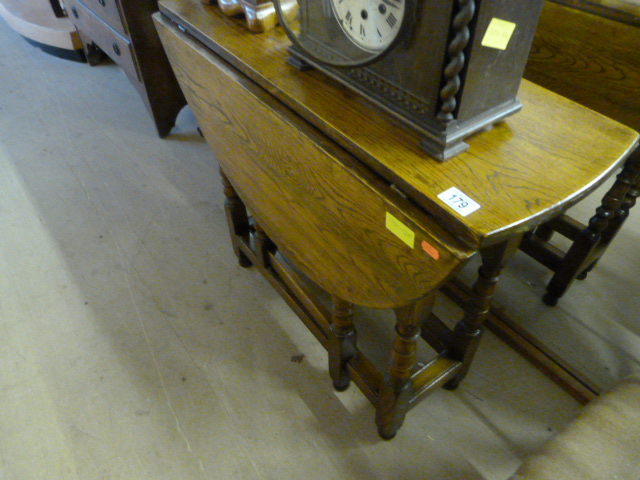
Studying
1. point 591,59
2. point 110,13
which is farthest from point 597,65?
point 110,13

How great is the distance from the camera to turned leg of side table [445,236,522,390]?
87cm

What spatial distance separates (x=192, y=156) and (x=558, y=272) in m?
1.70

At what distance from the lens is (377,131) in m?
0.77

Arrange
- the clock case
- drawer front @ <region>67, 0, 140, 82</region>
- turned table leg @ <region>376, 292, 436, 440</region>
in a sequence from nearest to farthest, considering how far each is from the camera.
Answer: the clock case, turned table leg @ <region>376, 292, 436, 440</region>, drawer front @ <region>67, 0, 140, 82</region>

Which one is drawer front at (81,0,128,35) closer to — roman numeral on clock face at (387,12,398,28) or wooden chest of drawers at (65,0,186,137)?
wooden chest of drawers at (65,0,186,137)

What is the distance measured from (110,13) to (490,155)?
200cm

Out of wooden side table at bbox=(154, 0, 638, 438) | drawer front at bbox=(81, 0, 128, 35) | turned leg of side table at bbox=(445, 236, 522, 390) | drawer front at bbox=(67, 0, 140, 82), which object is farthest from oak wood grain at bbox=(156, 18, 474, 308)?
drawer front at bbox=(67, 0, 140, 82)

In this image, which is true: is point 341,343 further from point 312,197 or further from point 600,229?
point 600,229

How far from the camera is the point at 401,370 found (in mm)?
981

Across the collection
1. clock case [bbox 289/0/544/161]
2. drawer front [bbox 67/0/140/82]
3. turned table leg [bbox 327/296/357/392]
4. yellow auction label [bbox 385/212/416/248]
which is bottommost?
turned table leg [bbox 327/296/357/392]

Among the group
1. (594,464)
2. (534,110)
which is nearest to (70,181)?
(534,110)

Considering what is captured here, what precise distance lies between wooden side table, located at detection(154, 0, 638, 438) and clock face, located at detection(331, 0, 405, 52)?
0.41ft

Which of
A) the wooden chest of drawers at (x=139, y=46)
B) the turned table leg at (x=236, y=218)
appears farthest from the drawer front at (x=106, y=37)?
the turned table leg at (x=236, y=218)

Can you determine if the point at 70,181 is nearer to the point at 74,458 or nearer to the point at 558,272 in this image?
the point at 74,458
